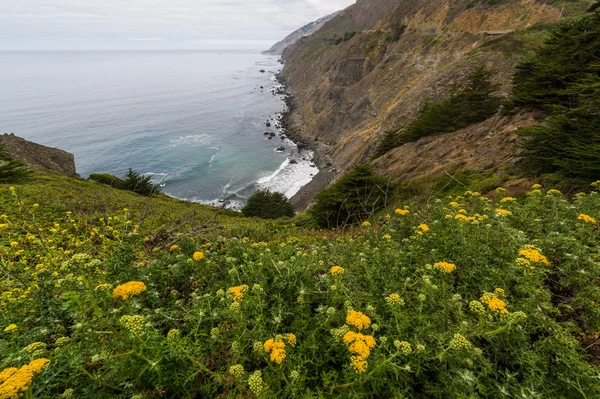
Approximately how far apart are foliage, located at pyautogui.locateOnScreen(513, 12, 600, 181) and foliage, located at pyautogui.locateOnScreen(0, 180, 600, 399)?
6.99 m

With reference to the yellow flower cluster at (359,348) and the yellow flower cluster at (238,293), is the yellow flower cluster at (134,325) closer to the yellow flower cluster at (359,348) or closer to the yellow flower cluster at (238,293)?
the yellow flower cluster at (238,293)

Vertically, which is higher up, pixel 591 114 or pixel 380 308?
pixel 380 308

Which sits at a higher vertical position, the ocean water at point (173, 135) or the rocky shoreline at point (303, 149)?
the ocean water at point (173, 135)

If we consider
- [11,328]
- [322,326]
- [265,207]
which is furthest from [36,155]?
[322,326]

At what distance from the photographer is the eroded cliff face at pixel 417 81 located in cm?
2034

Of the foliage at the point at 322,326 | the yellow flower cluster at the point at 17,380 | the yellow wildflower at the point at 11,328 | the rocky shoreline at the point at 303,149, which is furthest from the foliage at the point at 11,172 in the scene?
the rocky shoreline at the point at 303,149

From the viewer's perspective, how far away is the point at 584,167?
844 centimetres

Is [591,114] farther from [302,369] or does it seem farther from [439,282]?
[302,369]

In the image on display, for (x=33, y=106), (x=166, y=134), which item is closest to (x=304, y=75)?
(x=166, y=134)

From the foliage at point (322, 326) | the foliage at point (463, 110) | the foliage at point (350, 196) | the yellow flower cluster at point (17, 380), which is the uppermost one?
the yellow flower cluster at point (17, 380)

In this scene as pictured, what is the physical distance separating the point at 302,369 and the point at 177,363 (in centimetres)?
119

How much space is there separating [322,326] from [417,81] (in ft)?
172

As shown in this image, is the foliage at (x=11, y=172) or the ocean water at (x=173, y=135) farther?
the ocean water at (x=173, y=135)

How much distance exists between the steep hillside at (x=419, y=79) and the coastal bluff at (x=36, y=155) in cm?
3283
